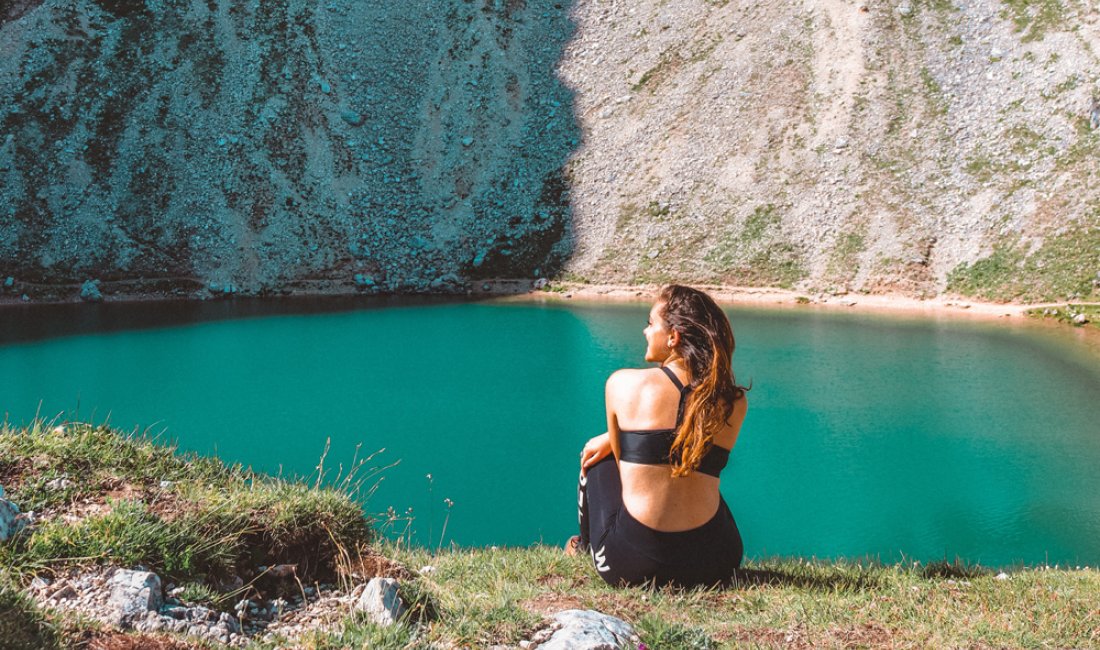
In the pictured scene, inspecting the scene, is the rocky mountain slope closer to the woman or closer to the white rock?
the woman

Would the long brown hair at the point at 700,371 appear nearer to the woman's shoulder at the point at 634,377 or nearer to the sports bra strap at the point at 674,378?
the sports bra strap at the point at 674,378

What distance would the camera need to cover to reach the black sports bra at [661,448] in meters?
5.81

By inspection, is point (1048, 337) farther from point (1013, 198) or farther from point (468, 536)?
point (468, 536)

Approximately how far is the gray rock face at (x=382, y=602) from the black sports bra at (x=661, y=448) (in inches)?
76.5

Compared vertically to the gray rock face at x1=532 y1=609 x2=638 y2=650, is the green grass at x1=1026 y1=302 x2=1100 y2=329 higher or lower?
lower

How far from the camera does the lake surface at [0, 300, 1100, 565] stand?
14.6 meters

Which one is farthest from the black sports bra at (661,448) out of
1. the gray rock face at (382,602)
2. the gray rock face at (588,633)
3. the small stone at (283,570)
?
the small stone at (283,570)

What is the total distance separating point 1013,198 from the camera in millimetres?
36562

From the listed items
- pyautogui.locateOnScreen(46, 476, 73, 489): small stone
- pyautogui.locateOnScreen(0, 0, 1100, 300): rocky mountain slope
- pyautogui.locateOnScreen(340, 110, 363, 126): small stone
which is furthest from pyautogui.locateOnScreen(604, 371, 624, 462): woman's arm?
pyautogui.locateOnScreen(340, 110, 363, 126): small stone

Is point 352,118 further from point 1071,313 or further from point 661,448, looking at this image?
point 661,448

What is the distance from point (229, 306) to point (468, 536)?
30815 mm

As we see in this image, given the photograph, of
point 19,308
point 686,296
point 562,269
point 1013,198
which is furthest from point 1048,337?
point 19,308

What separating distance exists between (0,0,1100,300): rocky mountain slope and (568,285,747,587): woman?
32942 millimetres

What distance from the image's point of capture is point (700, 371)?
19.1 feet
